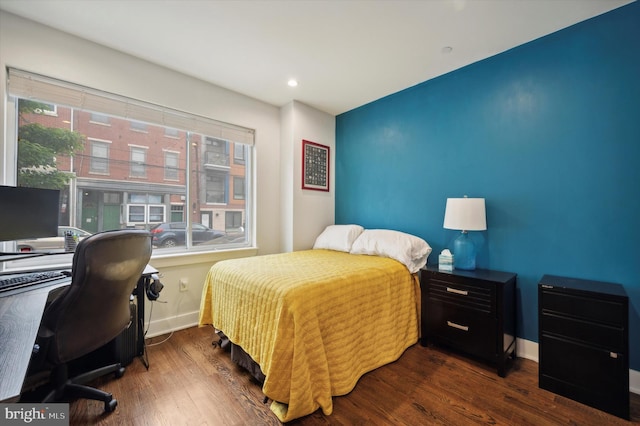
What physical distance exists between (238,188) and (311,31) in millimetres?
1884

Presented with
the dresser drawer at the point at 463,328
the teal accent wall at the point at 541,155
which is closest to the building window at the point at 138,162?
the teal accent wall at the point at 541,155

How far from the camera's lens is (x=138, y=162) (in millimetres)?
2582

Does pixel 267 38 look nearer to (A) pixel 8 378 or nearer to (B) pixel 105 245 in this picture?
(B) pixel 105 245

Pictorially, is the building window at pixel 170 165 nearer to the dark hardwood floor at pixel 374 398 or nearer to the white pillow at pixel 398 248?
the dark hardwood floor at pixel 374 398

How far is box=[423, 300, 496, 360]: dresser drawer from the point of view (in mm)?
2002

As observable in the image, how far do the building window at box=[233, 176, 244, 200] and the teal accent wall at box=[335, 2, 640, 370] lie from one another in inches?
74.8

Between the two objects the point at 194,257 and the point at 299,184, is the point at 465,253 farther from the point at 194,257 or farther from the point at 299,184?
the point at 194,257

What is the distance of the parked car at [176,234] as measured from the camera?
2.71 m

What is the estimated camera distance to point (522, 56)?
223 cm

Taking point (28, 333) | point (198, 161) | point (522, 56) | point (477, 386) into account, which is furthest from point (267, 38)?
point (477, 386)

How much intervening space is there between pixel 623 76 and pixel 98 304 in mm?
3579

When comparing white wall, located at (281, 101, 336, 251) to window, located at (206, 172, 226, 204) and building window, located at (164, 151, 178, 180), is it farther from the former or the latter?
building window, located at (164, 151, 178, 180)

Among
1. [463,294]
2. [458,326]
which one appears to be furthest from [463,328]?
[463,294]

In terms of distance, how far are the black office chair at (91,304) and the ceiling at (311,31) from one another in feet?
5.30
